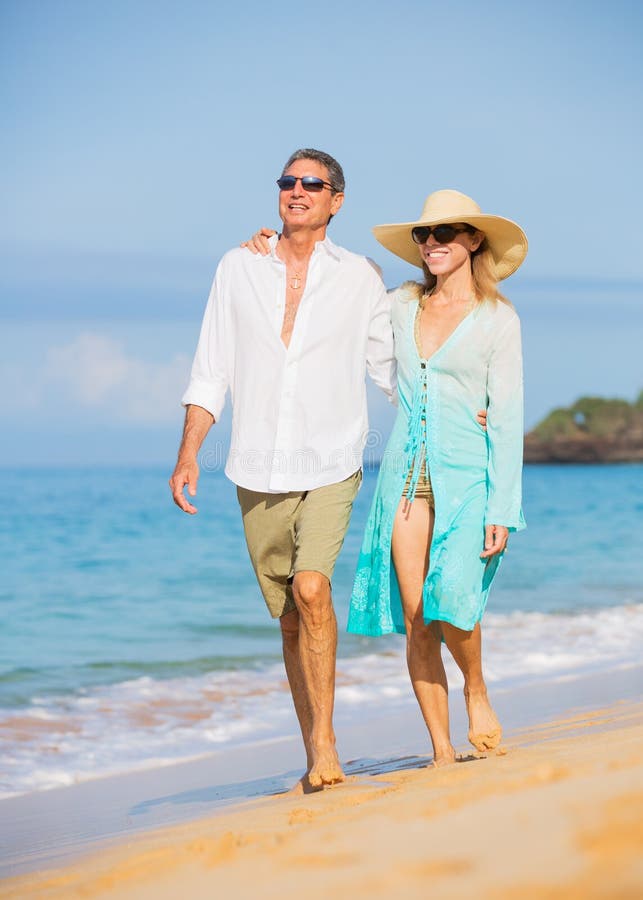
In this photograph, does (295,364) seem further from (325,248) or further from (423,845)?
(423,845)

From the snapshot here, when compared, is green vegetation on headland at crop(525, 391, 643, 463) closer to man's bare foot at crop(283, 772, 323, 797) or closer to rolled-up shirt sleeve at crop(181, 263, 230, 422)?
rolled-up shirt sleeve at crop(181, 263, 230, 422)

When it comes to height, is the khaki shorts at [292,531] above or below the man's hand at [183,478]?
below

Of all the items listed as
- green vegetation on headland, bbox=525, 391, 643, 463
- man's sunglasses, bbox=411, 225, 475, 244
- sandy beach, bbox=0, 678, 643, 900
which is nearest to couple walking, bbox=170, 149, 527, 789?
man's sunglasses, bbox=411, 225, 475, 244

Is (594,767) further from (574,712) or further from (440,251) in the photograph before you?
(574,712)

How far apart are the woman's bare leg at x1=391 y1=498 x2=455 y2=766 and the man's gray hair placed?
4.14ft

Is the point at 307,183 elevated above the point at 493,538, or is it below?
above

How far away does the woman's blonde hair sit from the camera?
4.38 meters

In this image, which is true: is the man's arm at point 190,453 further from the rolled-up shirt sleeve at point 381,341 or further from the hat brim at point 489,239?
the hat brim at point 489,239

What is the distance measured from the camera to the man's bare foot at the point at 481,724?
4230 millimetres

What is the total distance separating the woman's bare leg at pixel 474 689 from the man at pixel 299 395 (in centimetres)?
44

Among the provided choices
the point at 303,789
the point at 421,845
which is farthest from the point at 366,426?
the point at 421,845

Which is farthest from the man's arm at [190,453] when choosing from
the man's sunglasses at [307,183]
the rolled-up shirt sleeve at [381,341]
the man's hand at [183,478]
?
the man's sunglasses at [307,183]

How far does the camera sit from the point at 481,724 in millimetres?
4246

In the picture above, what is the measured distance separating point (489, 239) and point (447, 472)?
95 centimetres
